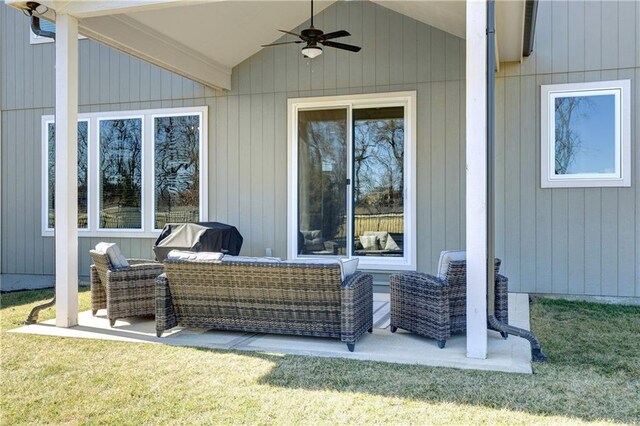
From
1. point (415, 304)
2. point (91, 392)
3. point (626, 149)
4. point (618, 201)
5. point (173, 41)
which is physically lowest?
point (91, 392)

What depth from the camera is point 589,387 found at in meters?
3.17

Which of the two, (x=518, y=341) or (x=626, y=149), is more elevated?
(x=626, y=149)

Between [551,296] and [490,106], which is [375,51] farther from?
[551,296]

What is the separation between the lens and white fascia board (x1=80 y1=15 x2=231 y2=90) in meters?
5.13

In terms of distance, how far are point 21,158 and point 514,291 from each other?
7.93 m

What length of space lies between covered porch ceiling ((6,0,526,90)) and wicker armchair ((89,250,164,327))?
2.31m

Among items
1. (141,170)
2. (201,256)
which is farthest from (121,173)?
(201,256)

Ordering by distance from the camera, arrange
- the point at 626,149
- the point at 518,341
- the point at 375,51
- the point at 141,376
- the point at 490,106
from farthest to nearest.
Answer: the point at 375,51 < the point at 626,149 < the point at 518,341 < the point at 490,106 < the point at 141,376

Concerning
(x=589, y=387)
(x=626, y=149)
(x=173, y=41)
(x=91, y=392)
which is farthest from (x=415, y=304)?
(x=173, y=41)

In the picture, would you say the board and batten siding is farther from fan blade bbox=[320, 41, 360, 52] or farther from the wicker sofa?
the wicker sofa

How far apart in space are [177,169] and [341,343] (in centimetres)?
450

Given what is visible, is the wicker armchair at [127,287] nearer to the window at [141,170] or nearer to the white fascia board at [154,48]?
the white fascia board at [154,48]

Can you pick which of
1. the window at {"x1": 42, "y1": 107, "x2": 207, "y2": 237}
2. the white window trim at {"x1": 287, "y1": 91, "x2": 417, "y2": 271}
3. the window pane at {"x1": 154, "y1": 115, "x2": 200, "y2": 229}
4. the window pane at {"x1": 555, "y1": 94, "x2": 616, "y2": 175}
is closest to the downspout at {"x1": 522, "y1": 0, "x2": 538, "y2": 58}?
the window pane at {"x1": 555, "y1": 94, "x2": 616, "y2": 175}

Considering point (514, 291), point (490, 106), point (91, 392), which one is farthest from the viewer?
point (514, 291)
